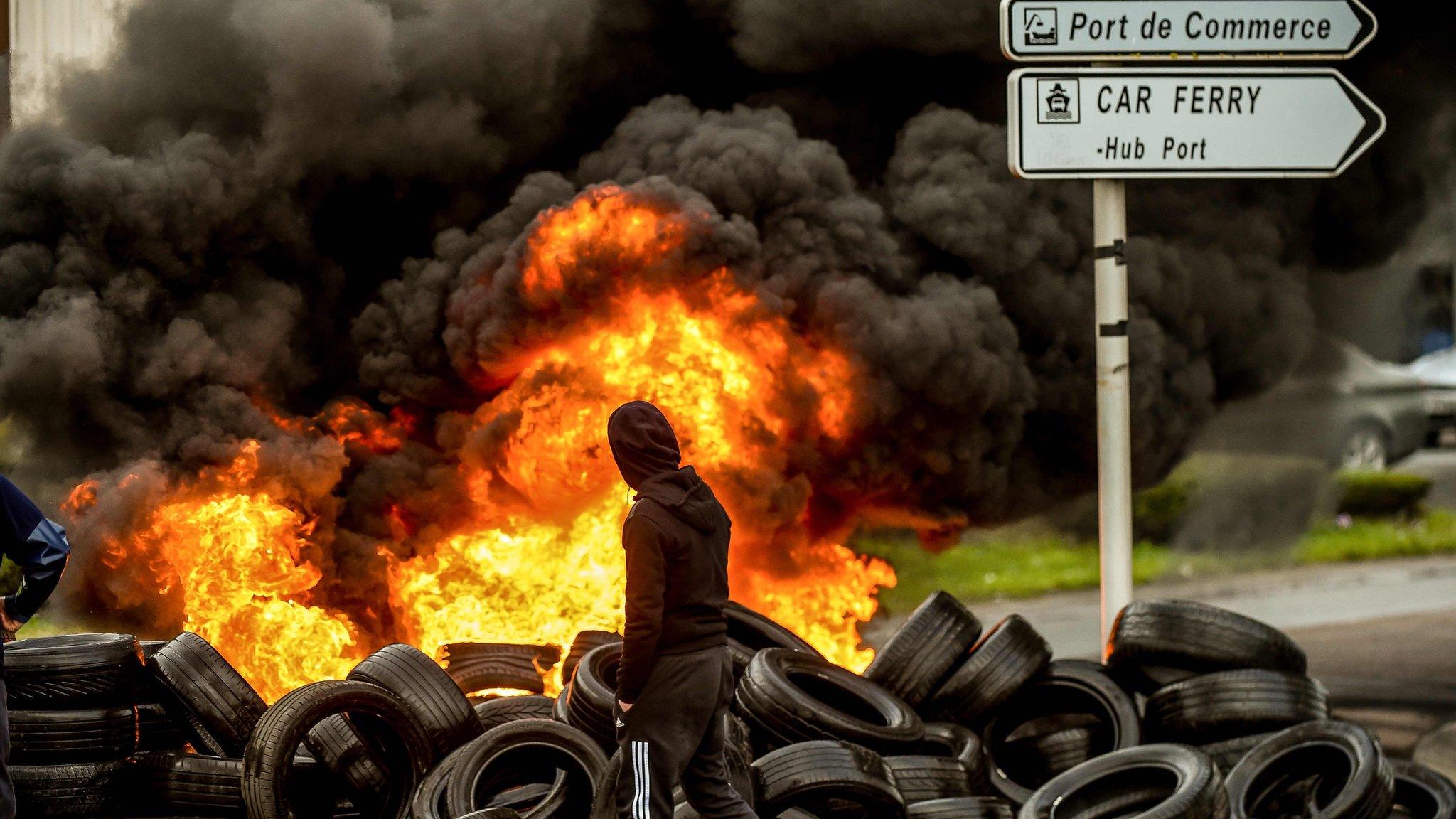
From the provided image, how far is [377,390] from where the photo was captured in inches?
378

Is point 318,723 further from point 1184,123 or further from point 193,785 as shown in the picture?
point 1184,123

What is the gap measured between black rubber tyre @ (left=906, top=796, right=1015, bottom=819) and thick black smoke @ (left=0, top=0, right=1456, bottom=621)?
360cm

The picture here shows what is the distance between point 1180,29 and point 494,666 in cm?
526

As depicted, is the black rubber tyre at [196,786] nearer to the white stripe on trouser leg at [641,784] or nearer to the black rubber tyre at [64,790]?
the black rubber tyre at [64,790]

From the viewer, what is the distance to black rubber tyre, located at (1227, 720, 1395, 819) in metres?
5.90

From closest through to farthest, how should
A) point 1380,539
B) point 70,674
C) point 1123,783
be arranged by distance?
point 70,674 < point 1123,783 < point 1380,539

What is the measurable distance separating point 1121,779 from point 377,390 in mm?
5832

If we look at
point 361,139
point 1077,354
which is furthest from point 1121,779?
point 361,139

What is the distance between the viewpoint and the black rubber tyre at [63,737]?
5.96 metres

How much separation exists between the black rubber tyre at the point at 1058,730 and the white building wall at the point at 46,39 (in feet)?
25.9

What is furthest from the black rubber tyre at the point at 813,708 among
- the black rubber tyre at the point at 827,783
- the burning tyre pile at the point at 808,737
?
the black rubber tyre at the point at 827,783

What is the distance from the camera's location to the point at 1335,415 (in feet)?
49.3

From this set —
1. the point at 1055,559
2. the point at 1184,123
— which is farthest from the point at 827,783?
the point at 1055,559

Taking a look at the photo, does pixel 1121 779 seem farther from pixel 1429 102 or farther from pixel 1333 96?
pixel 1429 102
